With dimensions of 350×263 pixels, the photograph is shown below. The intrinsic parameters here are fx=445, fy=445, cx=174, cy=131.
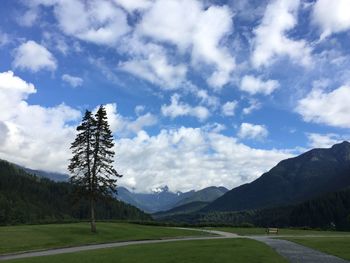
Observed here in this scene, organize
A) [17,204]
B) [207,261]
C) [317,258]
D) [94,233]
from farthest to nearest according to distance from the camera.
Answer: [17,204] → [94,233] → [317,258] → [207,261]

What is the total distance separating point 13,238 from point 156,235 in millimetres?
20706

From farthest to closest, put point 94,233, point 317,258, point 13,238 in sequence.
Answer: point 94,233
point 13,238
point 317,258

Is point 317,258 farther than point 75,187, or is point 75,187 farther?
point 75,187

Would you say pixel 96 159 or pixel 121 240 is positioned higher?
pixel 96 159

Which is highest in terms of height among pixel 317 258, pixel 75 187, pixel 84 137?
pixel 84 137

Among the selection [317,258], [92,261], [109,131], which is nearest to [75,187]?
[109,131]

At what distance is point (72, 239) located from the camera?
50.1 metres

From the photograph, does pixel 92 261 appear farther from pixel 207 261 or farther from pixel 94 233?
pixel 94 233

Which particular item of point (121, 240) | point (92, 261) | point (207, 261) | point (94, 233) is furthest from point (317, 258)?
point (94, 233)

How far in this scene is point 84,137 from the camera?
2399 inches

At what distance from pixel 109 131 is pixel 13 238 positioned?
20.9m

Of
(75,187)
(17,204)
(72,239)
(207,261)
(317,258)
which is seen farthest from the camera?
(17,204)

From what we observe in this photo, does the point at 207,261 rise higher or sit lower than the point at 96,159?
lower

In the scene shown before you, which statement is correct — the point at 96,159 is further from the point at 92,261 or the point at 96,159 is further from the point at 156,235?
the point at 92,261
